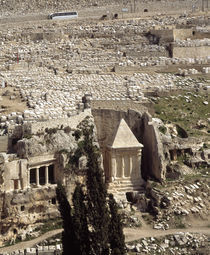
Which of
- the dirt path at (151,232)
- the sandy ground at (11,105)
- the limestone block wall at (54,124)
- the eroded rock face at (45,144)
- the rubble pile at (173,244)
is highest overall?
the sandy ground at (11,105)

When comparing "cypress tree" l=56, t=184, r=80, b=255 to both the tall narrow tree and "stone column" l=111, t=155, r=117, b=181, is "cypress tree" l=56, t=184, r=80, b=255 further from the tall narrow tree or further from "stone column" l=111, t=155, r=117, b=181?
"stone column" l=111, t=155, r=117, b=181

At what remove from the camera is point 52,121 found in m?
36.4

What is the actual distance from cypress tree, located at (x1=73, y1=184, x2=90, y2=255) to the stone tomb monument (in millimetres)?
7665

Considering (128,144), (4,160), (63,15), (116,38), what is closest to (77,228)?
(4,160)

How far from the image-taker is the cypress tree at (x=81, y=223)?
1164 inches

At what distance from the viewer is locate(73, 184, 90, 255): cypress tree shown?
2956cm

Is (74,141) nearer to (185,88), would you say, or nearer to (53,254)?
(53,254)

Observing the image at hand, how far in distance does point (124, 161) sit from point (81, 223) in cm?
873

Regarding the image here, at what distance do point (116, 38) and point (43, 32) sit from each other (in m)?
7.15

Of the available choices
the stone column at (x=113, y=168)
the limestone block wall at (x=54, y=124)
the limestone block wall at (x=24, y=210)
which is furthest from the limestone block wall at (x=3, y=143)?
the stone column at (x=113, y=168)

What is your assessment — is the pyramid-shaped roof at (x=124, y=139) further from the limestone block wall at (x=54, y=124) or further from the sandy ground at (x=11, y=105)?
the sandy ground at (x=11, y=105)

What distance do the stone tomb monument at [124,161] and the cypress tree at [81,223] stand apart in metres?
7.66

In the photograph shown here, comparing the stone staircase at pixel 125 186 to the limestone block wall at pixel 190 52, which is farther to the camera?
the limestone block wall at pixel 190 52

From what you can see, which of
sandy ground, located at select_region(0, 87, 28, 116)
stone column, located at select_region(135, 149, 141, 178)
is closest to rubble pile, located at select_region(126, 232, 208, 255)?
stone column, located at select_region(135, 149, 141, 178)
